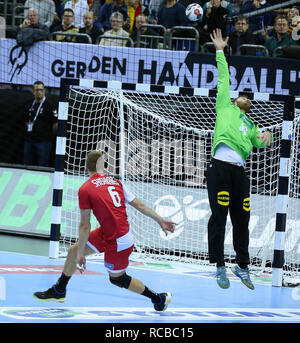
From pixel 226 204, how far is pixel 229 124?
104cm

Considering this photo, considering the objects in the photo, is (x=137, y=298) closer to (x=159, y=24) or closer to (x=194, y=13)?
(x=194, y=13)

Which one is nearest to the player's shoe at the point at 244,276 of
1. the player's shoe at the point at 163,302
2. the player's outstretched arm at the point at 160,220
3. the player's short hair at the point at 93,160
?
the player's shoe at the point at 163,302

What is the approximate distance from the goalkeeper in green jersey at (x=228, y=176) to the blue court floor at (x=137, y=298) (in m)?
0.59

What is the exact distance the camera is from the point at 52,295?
8898 millimetres

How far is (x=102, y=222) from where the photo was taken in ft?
28.0

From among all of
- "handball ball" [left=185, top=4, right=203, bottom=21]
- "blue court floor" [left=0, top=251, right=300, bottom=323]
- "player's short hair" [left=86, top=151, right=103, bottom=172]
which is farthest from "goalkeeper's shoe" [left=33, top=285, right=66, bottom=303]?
"handball ball" [left=185, top=4, right=203, bottom=21]

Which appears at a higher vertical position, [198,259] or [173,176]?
[173,176]

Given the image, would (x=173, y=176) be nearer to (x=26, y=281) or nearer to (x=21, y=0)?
(x=26, y=281)

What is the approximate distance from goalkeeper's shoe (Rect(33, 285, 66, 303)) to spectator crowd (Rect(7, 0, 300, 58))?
8.71m

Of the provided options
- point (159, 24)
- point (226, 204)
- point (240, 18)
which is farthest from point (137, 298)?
point (159, 24)

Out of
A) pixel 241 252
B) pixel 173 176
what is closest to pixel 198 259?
pixel 173 176

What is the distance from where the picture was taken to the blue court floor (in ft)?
28.3
